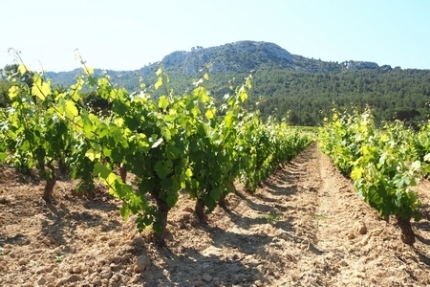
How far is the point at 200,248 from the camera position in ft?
17.3

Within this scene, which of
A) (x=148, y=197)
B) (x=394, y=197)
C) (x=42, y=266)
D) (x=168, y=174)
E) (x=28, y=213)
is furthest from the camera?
(x=148, y=197)

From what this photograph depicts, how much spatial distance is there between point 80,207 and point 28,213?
93 cm

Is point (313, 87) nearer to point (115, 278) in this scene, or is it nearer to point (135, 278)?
point (135, 278)

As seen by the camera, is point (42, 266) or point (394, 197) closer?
point (42, 266)

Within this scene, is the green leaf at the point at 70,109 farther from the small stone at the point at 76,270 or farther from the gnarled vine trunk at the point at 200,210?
the gnarled vine trunk at the point at 200,210

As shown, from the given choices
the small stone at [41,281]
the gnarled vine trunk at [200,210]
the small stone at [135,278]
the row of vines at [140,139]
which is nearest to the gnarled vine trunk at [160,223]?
the row of vines at [140,139]

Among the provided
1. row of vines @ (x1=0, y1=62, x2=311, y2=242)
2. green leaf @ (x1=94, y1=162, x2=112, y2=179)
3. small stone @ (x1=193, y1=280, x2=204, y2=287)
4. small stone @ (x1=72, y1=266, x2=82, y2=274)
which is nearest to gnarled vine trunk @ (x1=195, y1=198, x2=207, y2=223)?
row of vines @ (x1=0, y1=62, x2=311, y2=242)

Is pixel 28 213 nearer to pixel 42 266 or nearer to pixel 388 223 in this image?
pixel 42 266

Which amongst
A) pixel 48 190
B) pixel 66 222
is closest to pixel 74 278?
pixel 66 222

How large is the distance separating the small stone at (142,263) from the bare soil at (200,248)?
1 centimetres

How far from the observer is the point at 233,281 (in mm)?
4281

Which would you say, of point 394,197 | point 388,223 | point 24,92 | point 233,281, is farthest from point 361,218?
point 24,92

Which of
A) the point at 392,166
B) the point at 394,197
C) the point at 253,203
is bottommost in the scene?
the point at 253,203

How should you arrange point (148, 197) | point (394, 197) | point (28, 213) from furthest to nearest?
point (148, 197) → point (28, 213) → point (394, 197)
